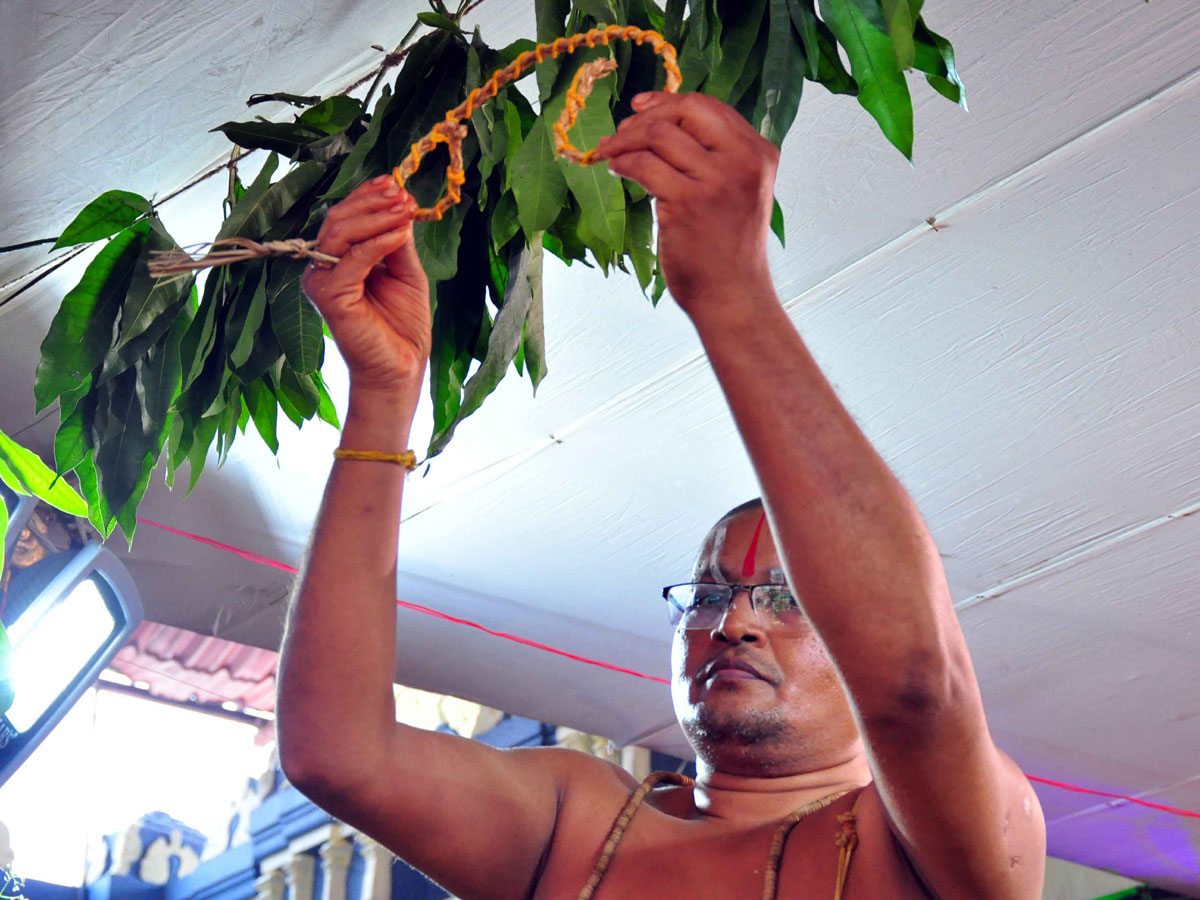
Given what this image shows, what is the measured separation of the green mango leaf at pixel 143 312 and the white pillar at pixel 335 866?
5159 mm

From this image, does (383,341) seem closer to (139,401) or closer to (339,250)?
(339,250)

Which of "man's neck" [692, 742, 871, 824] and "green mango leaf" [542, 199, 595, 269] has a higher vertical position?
"green mango leaf" [542, 199, 595, 269]

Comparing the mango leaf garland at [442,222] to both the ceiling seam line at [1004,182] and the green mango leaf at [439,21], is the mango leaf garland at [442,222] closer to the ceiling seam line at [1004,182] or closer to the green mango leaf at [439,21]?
the green mango leaf at [439,21]

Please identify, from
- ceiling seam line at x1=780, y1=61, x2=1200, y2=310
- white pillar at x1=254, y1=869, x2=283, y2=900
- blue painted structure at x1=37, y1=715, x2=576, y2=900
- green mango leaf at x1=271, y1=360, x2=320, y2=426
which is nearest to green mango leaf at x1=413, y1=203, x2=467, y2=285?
green mango leaf at x1=271, y1=360, x2=320, y2=426

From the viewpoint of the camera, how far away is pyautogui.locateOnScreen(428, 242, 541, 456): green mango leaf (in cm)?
101

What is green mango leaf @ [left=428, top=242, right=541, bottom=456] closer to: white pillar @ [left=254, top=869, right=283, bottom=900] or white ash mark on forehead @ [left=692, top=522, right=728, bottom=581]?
white ash mark on forehead @ [left=692, top=522, right=728, bottom=581]

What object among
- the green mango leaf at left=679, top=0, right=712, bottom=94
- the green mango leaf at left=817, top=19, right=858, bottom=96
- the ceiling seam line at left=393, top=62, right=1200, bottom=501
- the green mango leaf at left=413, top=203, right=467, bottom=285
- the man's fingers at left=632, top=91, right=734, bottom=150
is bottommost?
the man's fingers at left=632, top=91, right=734, bottom=150

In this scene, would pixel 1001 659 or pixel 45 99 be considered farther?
pixel 1001 659

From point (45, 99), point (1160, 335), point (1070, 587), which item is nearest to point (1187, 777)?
point (1070, 587)

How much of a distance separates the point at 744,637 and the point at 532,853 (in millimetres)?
289

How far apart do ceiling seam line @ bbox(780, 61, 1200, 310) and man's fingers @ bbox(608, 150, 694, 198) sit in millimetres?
1113

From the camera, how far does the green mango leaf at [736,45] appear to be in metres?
0.98

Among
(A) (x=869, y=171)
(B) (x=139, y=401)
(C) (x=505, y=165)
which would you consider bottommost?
(B) (x=139, y=401)

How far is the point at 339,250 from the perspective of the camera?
0.89m
